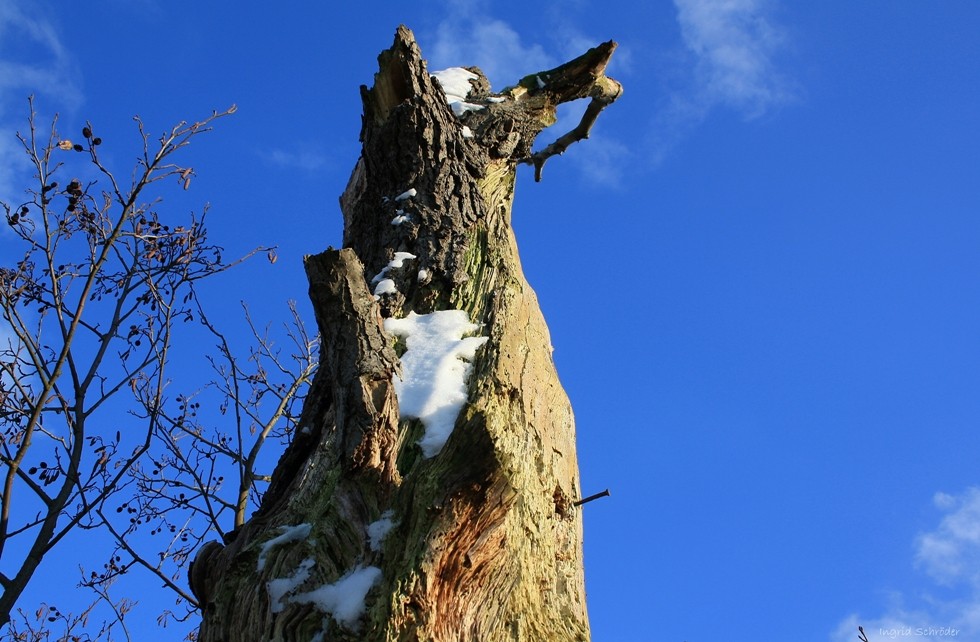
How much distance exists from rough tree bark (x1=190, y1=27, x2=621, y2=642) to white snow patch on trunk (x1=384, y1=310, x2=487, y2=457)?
43 millimetres

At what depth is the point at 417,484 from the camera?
7.43 feet

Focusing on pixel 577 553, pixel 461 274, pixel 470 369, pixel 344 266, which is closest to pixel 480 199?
pixel 461 274

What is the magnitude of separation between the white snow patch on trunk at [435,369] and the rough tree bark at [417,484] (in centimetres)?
4

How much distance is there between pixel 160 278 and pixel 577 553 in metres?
3.03

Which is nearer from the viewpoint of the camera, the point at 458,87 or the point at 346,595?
the point at 346,595

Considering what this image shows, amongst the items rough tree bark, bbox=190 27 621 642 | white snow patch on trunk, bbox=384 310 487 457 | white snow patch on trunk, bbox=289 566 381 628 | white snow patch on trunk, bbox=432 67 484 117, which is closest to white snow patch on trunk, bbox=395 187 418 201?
rough tree bark, bbox=190 27 621 642

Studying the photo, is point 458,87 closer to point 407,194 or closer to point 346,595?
point 407,194

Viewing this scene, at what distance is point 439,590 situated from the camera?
211cm

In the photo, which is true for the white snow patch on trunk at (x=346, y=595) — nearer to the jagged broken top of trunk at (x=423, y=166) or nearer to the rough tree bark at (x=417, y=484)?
the rough tree bark at (x=417, y=484)

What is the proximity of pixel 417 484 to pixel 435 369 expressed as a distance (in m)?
0.63

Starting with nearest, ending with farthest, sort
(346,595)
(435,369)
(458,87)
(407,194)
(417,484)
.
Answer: (346,595) < (417,484) < (435,369) < (407,194) < (458,87)

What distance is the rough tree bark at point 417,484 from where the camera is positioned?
7.02ft

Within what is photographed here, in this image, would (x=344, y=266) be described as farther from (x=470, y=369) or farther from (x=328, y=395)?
(x=328, y=395)

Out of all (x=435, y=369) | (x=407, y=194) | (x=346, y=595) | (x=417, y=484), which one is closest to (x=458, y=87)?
(x=407, y=194)
